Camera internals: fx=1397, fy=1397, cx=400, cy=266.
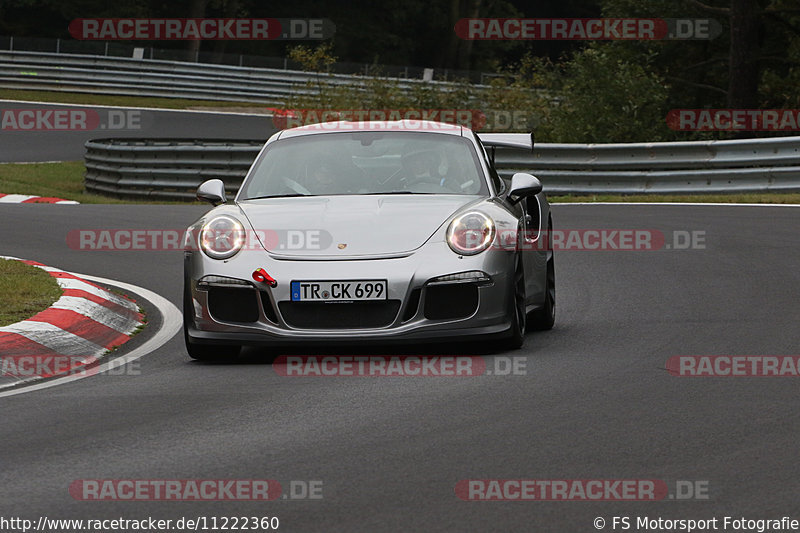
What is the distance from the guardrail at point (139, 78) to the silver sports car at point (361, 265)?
35.5 metres

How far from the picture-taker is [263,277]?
7551 millimetres

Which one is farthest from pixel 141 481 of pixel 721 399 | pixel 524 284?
pixel 524 284

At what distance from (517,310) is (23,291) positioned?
148 inches

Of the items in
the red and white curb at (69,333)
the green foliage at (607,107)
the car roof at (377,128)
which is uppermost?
the green foliage at (607,107)

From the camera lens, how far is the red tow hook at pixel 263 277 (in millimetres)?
7520

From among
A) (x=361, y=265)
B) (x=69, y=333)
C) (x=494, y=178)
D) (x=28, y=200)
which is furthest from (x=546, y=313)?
(x=28, y=200)

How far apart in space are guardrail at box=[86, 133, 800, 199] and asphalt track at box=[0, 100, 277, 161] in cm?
637

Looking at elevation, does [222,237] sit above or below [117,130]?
below

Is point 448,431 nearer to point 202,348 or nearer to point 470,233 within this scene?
point 470,233

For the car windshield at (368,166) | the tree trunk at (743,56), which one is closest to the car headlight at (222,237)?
the car windshield at (368,166)

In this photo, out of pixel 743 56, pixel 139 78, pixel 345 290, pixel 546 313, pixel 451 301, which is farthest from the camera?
pixel 139 78

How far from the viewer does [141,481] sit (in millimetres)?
5023

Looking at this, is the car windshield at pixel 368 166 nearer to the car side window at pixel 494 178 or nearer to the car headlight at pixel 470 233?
the car side window at pixel 494 178

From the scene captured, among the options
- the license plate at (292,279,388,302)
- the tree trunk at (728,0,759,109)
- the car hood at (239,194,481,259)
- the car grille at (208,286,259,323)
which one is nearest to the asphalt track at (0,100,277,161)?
the tree trunk at (728,0,759,109)
